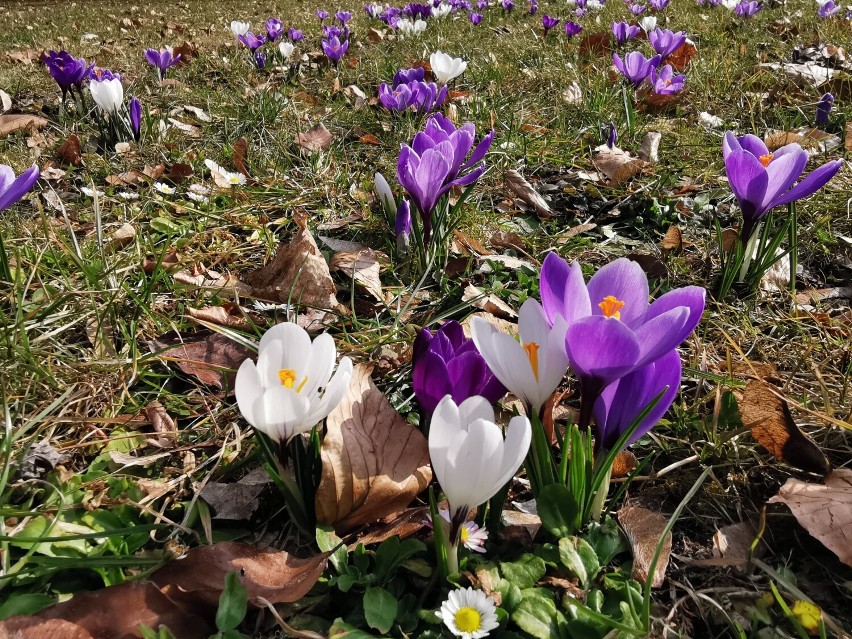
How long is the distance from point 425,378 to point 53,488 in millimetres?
750

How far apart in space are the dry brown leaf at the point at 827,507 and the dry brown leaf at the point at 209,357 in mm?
1185

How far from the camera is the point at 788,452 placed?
1212 millimetres

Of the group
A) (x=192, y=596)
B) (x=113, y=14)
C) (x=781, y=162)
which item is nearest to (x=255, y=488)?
(x=192, y=596)

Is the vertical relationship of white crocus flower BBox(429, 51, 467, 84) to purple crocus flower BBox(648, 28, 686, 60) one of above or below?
below

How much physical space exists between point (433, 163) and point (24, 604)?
51.2 inches

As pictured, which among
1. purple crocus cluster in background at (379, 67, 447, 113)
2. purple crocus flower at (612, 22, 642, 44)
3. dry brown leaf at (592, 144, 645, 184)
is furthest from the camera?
purple crocus flower at (612, 22, 642, 44)

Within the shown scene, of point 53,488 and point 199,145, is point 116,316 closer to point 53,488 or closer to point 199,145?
point 53,488

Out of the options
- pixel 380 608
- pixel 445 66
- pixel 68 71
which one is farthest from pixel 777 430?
pixel 68 71

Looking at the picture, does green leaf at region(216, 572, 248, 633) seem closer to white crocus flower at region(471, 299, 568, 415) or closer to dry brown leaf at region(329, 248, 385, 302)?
white crocus flower at region(471, 299, 568, 415)

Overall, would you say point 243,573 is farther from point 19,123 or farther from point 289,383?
point 19,123

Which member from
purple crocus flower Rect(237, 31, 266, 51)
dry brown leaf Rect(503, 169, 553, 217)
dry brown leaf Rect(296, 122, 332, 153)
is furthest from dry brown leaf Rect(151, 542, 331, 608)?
purple crocus flower Rect(237, 31, 266, 51)

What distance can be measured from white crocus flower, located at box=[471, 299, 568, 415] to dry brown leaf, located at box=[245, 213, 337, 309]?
0.87 metres

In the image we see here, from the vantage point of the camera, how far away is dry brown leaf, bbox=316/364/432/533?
1.07 meters

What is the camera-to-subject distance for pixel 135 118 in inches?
111
